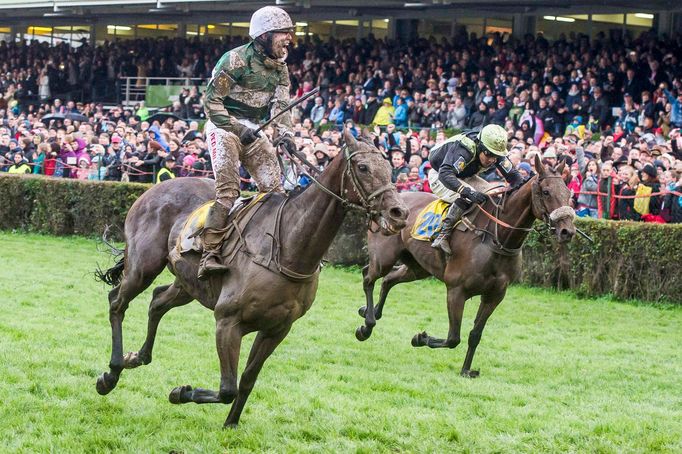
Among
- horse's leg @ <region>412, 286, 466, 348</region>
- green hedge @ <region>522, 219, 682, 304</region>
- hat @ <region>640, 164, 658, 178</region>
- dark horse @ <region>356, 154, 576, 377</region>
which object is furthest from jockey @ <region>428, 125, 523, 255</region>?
hat @ <region>640, 164, 658, 178</region>

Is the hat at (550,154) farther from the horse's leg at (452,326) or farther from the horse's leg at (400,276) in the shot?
the horse's leg at (452,326)

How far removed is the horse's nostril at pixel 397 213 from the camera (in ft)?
18.8

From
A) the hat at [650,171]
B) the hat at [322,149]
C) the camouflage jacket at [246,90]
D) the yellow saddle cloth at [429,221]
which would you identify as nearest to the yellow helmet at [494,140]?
the yellow saddle cloth at [429,221]

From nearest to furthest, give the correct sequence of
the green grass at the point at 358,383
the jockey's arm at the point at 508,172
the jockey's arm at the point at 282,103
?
the green grass at the point at 358,383
the jockey's arm at the point at 282,103
the jockey's arm at the point at 508,172

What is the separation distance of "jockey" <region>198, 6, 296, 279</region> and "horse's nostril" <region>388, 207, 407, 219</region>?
1105 mm

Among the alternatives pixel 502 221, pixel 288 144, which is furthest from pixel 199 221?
pixel 502 221

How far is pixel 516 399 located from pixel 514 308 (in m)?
5.06

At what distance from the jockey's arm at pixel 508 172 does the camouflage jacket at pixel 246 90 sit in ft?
10.3

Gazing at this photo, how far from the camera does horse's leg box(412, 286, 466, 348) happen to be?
923cm

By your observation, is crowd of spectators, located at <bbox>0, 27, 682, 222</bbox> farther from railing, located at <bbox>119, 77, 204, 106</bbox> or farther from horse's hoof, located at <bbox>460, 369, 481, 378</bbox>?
horse's hoof, located at <bbox>460, 369, 481, 378</bbox>

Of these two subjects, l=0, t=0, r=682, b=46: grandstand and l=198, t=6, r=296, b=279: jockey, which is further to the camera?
l=0, t=0, r=682, b=46: grandstand

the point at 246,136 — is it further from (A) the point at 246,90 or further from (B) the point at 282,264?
(B) the point at 282,264

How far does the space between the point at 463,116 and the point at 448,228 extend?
11915 millimetres

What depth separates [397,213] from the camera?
227 inches
